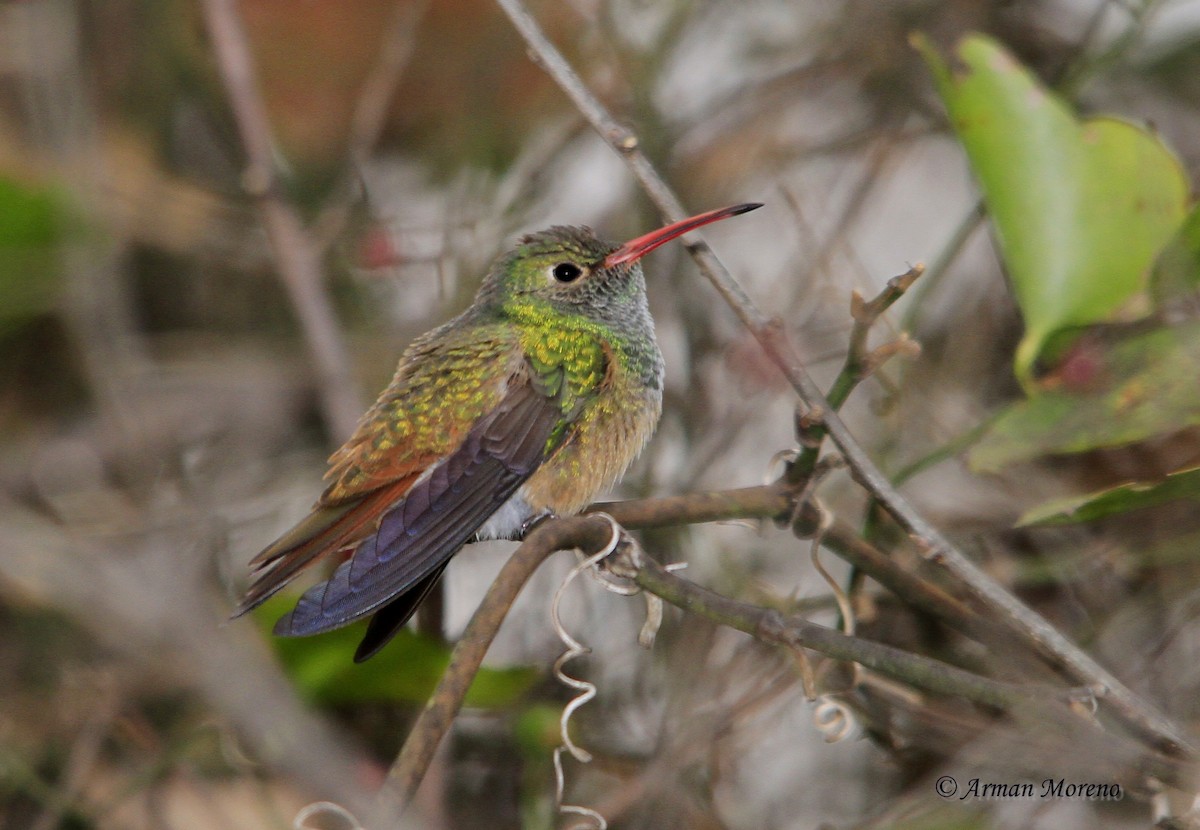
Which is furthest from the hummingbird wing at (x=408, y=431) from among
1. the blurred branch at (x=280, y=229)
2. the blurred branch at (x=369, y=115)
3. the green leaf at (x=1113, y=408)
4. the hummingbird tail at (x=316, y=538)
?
the blurred branch at (x=369, y=115)

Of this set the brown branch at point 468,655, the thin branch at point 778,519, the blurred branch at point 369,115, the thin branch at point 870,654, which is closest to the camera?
the brown branch at point 468,655

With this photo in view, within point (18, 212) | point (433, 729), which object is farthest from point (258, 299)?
point (433, 729)

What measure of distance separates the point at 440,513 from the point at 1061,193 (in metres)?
0.87

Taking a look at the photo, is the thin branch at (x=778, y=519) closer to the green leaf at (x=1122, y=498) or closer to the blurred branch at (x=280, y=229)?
the green leaf at (x=1122, y=498)

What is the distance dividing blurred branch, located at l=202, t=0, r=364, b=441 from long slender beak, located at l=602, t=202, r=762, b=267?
0.60m

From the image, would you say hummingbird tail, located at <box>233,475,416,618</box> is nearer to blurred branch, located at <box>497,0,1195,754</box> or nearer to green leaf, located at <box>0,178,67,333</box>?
blurred branch, located at <box>497,0,1195,754</box>

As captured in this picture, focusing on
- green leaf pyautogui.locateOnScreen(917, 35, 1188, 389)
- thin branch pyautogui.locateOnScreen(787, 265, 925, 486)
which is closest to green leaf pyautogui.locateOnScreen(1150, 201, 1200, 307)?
green leaf pyautogui.locateOnScreen(917, 35, 1188, 389)

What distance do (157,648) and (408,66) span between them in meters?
1.92

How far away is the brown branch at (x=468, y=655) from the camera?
3.36 ft

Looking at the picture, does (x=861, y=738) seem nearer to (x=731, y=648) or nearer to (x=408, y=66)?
(x=731, y=648)

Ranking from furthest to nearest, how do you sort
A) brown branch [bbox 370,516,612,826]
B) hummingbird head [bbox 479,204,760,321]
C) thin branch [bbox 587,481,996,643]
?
hummingbird head [bbox 479,204,760,321] → thin branch [bbox 587,481,996,643] → brown branch [bbox 370,516,612,826]

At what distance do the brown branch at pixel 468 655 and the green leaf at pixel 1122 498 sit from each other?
0.53 meters

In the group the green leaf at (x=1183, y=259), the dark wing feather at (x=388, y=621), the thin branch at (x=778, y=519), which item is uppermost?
the green leaf at (x=1183, y=259)

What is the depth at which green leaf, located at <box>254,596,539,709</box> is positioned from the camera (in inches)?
76.0
